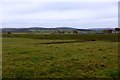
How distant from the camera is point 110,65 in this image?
79.5ft

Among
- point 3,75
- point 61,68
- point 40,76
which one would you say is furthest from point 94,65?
point 3,75

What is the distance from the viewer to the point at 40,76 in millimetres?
19312

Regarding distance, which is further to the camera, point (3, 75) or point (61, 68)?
point (61, 68)

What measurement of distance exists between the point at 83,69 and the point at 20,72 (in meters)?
5.11

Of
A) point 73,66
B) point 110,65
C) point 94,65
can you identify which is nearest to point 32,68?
point 73,66

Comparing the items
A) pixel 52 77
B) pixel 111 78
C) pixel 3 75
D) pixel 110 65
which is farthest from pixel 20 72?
pixel 110 65

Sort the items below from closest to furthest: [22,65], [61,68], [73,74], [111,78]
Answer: [111,78] < [73,74] < [61,68] < [22,65]

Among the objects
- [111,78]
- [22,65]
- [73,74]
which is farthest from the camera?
[22,65]

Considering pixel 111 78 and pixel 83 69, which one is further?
pixel 83 69

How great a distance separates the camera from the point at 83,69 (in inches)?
874

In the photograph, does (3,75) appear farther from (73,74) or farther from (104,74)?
(104,74)

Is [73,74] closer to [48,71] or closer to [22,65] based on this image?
[48,71]

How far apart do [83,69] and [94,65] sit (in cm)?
207

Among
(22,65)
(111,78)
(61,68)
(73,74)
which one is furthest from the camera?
(22,65)
